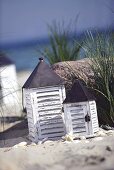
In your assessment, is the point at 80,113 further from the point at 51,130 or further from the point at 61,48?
the point at 61,48

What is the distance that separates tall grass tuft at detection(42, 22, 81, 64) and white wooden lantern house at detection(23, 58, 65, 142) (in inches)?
75.9

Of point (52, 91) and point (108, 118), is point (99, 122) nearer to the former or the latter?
point (108, 118)

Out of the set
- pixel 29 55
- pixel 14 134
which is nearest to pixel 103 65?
pixel 14 134

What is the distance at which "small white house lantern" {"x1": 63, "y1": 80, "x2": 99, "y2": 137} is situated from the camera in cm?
446

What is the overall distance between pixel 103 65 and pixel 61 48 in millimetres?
2050

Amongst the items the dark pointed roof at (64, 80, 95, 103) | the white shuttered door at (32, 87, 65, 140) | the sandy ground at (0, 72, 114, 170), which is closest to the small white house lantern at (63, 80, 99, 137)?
the dark pointed roof at (64, 80, 95, 103)

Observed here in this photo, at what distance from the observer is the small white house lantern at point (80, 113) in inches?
175

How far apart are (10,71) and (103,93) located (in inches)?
204

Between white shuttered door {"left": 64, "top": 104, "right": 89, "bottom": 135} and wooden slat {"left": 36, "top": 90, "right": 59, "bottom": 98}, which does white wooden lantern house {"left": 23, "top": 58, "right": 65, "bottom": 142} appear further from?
white shuttered door {"left": 64, "top": 104, "right": 89, "bottom": 135}

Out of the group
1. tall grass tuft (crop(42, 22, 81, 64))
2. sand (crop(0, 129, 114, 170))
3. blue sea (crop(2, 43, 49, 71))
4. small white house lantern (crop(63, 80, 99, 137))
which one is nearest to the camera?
sand (crop(0, 129, 114, 170))

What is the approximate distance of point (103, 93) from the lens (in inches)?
194

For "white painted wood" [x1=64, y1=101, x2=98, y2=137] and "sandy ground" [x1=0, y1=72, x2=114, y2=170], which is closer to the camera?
"sandy ground" [x1=0, y1=72, x2=114, y2=170]

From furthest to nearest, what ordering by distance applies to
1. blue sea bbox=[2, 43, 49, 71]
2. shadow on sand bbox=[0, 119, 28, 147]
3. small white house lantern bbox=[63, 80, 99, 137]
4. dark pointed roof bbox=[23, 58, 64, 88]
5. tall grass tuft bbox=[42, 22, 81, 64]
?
tall grass tuft bbox=[42, 22, 81, 64] → blue sea bbox=[2, 43, 49, 71] → shadow on sand bbox=[0, 119, 28, 147] → dark pointed roof bbox=[23, 58, 64, 88] → small white house lantern bbox=[63, 80, 99, 137]

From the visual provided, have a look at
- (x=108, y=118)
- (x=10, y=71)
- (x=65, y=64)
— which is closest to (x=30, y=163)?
(x=108, y=118)
